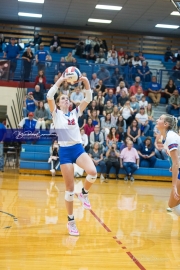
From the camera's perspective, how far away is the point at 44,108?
1594 centimetres

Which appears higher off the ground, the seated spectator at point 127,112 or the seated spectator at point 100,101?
the seated spectator at point 100,101

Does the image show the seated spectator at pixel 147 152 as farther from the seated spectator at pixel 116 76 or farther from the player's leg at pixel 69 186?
the player's leg at pixel 69 186

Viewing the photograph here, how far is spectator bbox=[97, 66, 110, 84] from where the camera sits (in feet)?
59.1

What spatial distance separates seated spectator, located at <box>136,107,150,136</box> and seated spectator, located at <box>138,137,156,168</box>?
1053mm

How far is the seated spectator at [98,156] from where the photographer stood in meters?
14.7

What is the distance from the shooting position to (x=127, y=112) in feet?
54.3

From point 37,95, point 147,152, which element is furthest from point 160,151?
point 37,95

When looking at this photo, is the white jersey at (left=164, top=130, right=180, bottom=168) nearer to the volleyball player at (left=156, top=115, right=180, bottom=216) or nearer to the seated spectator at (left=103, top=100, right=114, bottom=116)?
the volleyball player at (left=156, top=115, right=180, bottom=216)

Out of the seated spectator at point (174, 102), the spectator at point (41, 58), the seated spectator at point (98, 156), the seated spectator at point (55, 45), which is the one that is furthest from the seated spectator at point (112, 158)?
the seated spectator at point (55, 45)

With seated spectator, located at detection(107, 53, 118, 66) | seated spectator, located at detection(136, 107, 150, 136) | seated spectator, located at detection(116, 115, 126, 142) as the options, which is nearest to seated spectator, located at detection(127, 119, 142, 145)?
seated spectator, located at detection(116, 115, 126, 142)

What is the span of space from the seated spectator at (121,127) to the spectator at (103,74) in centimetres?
275

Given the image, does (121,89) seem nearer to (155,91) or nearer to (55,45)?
(155,91)

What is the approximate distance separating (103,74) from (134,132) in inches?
137

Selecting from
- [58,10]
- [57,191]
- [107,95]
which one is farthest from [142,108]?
[58,10]
